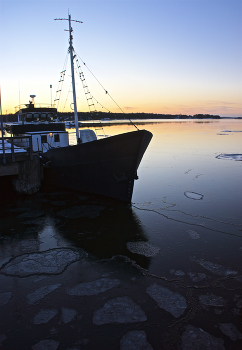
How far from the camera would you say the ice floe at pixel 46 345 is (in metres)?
3.82

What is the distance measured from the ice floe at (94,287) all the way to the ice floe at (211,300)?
5.88 ft

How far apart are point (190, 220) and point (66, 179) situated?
24.6ft

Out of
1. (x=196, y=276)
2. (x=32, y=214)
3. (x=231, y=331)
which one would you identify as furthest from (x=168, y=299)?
(x=32, y=214)

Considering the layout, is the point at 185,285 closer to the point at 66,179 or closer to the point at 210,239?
the point at 210,239

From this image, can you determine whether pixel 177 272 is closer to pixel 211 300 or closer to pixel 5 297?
pixel 211 300

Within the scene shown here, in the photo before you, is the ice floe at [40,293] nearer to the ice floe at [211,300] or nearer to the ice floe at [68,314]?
the ice floe at [68,314]

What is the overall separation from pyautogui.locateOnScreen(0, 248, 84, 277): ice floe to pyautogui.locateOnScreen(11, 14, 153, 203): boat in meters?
5.00

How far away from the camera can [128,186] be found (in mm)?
11164

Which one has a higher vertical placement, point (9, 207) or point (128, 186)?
point (128, 186)

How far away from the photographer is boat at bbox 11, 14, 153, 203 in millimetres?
10648

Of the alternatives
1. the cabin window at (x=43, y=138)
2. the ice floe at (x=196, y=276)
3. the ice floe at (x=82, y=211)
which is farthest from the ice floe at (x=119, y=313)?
the cabin window at (x=43, y=138)

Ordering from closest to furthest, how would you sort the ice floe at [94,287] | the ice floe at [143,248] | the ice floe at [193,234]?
1. the ice floe at [94,287]
2. the ice floe at [143,248]
3. the ice floe at [193,234]

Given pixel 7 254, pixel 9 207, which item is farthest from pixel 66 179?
pixel 7 254

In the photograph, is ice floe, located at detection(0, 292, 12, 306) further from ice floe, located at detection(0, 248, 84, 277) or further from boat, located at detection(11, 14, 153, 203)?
boat, located at detection(11, 14, 153, 203)
